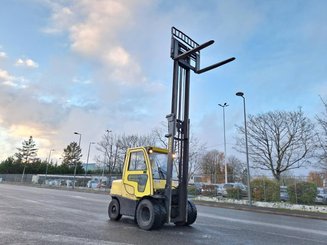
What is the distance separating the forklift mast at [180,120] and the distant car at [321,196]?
19.1m

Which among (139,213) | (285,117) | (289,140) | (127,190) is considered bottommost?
(139,213)

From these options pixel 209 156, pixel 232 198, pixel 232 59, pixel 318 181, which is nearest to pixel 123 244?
pixel 232 59

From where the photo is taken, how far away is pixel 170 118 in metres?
10.0

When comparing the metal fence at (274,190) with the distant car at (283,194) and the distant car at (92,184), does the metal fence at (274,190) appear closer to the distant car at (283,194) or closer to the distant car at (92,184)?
the distant car at (283,194)

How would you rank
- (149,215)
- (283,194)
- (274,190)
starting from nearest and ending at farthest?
(149,215), (283,194), (274,190)

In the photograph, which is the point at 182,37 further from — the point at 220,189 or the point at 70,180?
the point at 70,180

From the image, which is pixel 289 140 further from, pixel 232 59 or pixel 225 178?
pixel 232 59

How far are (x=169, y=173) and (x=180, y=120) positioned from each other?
184cm

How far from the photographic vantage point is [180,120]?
10.4 metres

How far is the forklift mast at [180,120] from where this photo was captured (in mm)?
9695

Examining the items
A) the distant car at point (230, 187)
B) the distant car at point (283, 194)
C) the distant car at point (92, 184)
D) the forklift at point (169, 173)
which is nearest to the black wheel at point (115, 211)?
the forklift at point (169, 173)

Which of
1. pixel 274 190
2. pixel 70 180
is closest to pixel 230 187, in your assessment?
pixel 274 190

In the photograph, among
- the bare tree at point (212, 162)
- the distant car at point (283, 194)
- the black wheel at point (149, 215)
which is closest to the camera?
the black wheel at point (149, 215)

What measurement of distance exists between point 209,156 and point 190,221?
75.3m
